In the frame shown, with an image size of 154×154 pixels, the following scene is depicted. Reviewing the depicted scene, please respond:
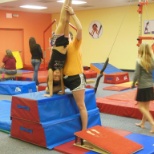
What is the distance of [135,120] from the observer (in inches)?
197

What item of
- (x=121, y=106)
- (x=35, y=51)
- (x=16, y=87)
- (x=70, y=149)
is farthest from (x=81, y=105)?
(x=35, y=51)

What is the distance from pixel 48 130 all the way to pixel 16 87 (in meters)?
3.90

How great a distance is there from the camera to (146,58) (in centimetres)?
428

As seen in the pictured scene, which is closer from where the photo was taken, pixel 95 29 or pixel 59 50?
pixel 59 50

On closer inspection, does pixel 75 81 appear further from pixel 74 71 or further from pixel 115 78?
pixel 115 78

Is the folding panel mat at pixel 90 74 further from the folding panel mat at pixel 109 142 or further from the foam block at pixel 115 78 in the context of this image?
the folding panel mat at pixel 109 142

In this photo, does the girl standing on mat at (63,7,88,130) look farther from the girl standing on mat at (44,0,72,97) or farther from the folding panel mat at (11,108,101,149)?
the folding panel mat at (11,108,101,149)

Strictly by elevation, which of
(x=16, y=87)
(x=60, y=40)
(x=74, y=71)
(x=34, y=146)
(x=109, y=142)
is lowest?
(x=34, y=146)

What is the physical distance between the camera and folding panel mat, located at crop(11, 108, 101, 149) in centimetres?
370

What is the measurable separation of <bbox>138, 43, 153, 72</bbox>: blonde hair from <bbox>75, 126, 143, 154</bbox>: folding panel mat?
120 centimetres

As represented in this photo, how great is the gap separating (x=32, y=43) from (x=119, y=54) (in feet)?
17.4

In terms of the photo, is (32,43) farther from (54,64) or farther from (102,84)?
(54,64)

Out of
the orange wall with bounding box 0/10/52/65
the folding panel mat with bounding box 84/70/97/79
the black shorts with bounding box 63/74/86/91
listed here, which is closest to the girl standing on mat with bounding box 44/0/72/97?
the black shorts with bounding box 63/74/86/91

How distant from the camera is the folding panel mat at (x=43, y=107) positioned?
368cm
